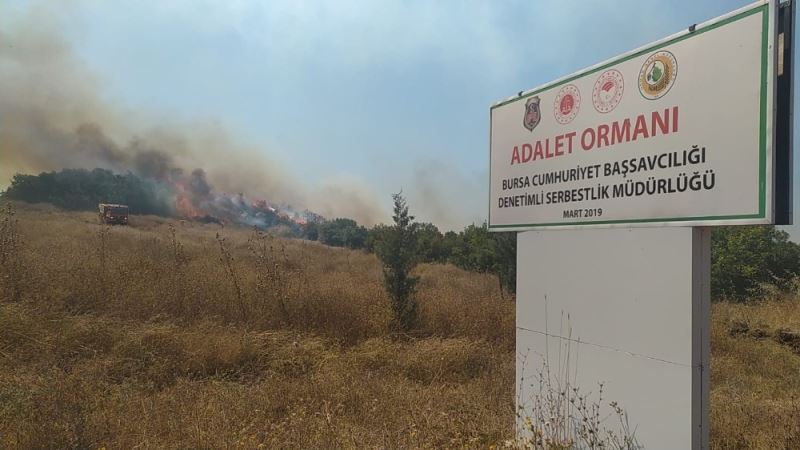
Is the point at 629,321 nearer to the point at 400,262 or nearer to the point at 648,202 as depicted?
the point at 648,202

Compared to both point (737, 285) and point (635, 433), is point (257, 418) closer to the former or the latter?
point (635, 433)

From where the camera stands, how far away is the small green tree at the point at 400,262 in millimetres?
7477

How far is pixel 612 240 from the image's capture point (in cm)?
271

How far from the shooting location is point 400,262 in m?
7.90

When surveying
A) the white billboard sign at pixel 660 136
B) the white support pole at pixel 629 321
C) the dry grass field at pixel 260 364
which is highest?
the white billboard sign at pixel 660 136

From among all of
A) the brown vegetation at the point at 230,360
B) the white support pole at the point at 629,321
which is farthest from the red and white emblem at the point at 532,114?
the brown vegetation at the point at 230,360

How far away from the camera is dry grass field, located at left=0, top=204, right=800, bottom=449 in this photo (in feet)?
11.2

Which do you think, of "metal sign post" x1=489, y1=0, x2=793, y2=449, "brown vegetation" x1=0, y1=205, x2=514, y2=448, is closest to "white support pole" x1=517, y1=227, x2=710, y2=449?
"metal sign post" x1=489, y1=0, x2=793, y2=449

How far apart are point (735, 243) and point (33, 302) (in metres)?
24.2

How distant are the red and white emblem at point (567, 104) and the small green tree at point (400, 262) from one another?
4824 mm

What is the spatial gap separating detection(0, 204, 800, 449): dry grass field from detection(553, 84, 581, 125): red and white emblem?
2.31m

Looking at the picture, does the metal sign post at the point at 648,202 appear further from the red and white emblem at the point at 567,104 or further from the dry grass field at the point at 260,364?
the dry grass field at the point at 260,364

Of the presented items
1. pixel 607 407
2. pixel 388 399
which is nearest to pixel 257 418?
pixel 388 399

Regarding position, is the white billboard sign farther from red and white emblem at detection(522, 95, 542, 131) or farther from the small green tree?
the small green tree
